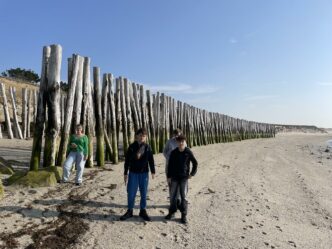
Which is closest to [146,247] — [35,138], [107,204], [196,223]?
[196,223]

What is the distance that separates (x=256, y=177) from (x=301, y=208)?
321 centimetres

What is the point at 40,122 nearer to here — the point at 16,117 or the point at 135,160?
the point at 135,160

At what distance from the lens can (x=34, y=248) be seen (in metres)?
5.15

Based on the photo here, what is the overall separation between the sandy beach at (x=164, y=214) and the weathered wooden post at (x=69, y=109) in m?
0.85

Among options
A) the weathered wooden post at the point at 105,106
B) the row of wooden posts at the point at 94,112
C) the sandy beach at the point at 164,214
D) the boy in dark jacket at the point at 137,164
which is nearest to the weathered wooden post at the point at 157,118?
the row of wooden posts at the point at 94,112

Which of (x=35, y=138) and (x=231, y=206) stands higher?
(x=35, y=138)

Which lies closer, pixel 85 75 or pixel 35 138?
pixel 35 138

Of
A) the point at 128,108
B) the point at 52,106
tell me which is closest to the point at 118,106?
the point at 128,108

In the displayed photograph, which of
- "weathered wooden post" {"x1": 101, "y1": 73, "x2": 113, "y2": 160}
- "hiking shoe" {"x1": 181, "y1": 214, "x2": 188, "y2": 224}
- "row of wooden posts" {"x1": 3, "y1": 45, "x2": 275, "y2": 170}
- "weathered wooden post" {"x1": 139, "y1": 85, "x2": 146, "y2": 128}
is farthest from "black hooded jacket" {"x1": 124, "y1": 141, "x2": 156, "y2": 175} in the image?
"weathered wooden post" {"x1": 139, "y1": 85, "x2": 146, "y2": 128}

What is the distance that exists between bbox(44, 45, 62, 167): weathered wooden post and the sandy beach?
1.09m

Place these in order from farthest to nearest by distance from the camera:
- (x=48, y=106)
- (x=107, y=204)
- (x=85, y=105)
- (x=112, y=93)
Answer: (x=112, y=93) → (x=85, y=105) → (x=48, y=106) → (x=107, y=204)

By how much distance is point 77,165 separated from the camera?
875 centimetres

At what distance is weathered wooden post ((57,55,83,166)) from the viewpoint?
988 cm

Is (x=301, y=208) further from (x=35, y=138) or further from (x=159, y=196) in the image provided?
(x=35, y=138)
